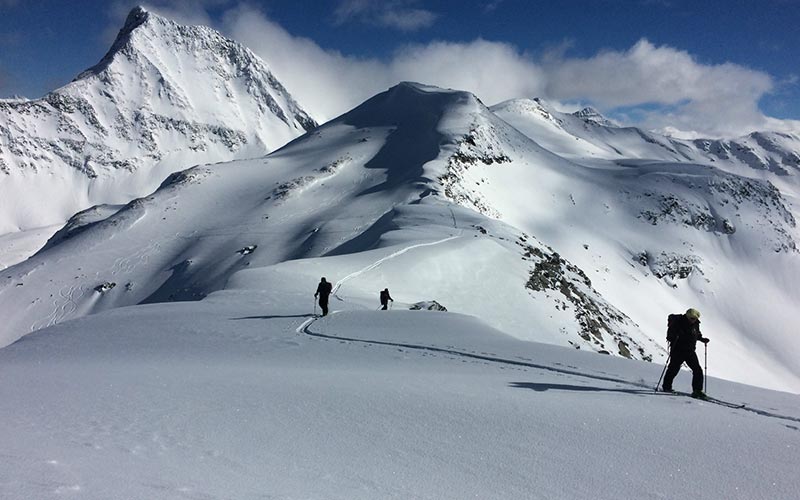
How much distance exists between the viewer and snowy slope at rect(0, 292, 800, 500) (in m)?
5.55

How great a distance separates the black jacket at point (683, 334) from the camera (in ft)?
35.7

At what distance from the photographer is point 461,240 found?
37.8m

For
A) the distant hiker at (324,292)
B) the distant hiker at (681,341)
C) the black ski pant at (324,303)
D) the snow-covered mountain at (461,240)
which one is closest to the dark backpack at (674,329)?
the distant hiker at (681,341)

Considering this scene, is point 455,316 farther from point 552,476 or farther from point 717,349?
point 717,349

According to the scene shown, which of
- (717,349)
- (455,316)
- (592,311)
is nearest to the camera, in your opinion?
(455,316)

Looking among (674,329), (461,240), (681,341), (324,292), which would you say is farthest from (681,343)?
(461,240)

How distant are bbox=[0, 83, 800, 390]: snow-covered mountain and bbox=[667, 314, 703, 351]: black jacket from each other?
47.7ft

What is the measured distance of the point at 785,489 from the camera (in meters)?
5.55

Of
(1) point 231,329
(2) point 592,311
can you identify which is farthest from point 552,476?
(2) point 592,311

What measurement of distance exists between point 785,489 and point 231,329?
47.1ft

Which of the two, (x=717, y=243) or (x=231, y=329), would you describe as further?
(x=717, y=243)

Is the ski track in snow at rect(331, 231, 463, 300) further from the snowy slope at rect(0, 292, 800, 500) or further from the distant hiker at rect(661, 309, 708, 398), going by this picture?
the distant hiker at rect(661, 309, 708, 398)

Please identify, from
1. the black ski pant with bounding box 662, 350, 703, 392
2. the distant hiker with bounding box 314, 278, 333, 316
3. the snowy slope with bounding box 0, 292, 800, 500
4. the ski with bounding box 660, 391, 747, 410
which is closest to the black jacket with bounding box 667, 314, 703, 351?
the black ski pant with bounding box 662, 350, 703, 392

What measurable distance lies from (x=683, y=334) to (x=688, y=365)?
64cm
